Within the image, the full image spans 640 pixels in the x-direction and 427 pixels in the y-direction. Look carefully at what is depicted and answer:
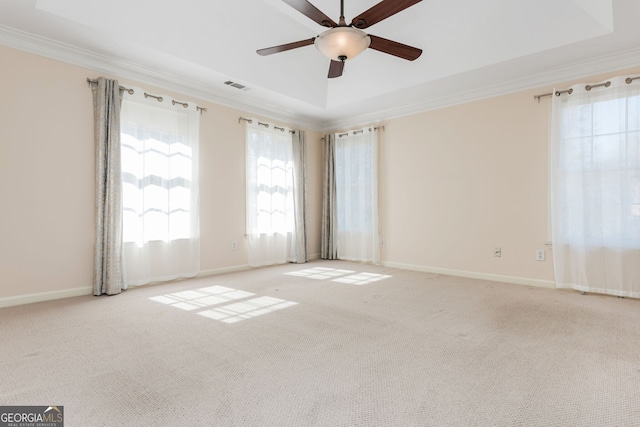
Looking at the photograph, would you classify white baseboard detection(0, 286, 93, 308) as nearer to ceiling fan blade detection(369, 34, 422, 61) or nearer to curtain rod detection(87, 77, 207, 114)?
curtain rod detection(87, 77, 207, 114)

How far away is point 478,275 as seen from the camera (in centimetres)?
462

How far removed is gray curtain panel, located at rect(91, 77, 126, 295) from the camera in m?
3.64

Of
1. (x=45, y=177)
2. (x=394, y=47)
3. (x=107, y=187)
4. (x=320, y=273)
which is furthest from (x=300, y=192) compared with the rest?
(x=45, y=177)

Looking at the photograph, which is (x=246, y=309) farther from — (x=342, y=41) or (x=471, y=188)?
(x=471, y=188)

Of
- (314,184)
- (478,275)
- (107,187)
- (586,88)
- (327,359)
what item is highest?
(586,88)

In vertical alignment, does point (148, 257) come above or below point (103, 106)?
below

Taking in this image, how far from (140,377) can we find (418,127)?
4862 mm

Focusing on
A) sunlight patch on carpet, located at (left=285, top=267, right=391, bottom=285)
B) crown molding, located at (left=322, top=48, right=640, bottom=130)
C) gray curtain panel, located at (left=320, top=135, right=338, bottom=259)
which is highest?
crown molding, located at (left=322, top=48, right=640, bottom=130)

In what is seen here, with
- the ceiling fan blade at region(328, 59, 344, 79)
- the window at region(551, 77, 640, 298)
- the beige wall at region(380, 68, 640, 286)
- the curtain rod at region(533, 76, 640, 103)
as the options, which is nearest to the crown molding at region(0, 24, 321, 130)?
the ceiling fan blade at region(328, 59, 344, 79)

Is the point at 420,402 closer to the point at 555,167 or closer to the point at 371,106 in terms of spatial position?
the point at 555,167

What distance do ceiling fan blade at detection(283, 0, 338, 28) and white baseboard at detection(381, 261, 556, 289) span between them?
378 centimetres

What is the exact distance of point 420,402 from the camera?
63.5 inches

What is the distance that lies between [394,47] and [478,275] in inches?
129

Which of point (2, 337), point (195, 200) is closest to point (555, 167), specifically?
point (195, 200)
